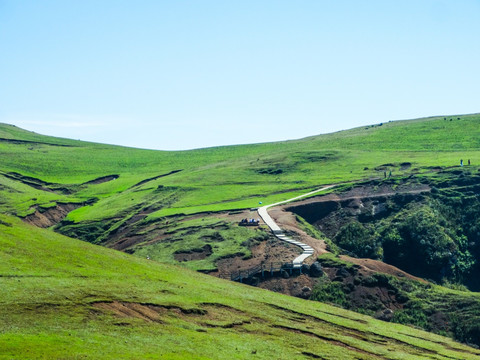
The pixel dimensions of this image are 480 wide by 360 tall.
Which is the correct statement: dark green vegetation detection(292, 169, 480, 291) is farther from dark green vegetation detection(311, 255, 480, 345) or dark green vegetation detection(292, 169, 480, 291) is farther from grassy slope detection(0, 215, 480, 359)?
grassy slope detection(0, 215, 480, 359)

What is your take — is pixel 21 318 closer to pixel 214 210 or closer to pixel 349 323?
pixel 349 323

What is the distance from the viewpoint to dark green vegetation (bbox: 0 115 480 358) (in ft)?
146

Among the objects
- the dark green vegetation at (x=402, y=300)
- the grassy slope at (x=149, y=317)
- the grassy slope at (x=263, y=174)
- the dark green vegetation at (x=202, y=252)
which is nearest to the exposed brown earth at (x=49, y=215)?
the dark green vegetation at (x=202, y=252)

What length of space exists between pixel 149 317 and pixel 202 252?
47392mm

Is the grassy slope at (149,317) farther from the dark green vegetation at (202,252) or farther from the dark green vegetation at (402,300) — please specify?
the dark green vegetation at (402,300)

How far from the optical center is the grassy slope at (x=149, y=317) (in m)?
40.4

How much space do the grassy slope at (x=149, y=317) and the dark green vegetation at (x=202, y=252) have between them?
0.55 feet

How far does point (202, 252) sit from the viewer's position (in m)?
95.6

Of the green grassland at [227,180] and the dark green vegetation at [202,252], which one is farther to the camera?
the green grassland at [227,180]

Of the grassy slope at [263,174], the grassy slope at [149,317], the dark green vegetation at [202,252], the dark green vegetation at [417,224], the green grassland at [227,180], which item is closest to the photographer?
the grassy slope at [149,317]

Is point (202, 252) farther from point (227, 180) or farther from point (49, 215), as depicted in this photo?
point (227, 180)

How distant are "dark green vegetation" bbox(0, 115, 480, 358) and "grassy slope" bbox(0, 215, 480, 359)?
168mm

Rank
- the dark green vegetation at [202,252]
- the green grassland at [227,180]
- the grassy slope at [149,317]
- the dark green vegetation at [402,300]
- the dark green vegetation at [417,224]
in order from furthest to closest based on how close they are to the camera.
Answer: the green grassland at [227,180] → the dark green vegetation at [417,224] → the dark green vegetation at [402,300] → the dark green vegetation at [202,252] → the grassy slope at [149,317]

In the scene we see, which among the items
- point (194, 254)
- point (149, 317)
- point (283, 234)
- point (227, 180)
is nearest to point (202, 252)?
point (194, 254)
